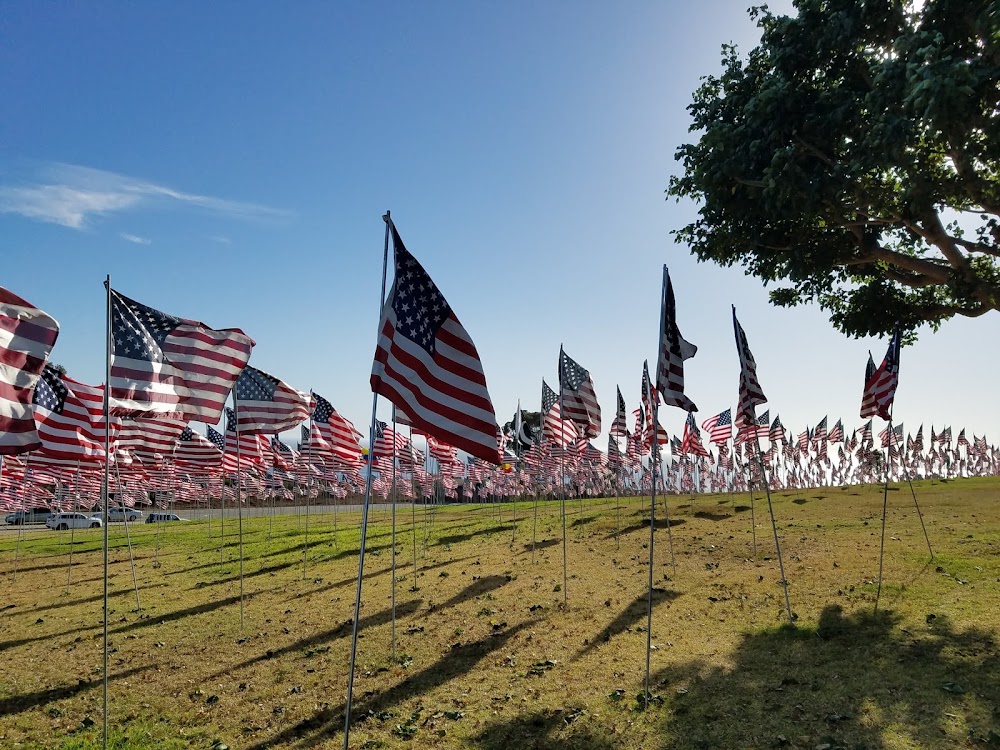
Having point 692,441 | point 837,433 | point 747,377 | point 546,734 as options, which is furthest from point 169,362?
point 837,433

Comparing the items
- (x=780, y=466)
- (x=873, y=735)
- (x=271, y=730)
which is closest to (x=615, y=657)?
(x=873, y=735)

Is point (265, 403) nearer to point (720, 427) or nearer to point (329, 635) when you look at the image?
point (329, 635)

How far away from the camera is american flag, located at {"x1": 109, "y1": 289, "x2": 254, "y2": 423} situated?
1042 cm

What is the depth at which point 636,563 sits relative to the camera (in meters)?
20.2

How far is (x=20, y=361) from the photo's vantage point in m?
8.12

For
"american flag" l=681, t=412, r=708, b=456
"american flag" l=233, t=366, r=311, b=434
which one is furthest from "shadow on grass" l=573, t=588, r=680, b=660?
"american flag" l=681, t=412, r=708, b=456

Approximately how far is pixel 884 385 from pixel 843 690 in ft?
27.8

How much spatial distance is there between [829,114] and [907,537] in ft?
48.1

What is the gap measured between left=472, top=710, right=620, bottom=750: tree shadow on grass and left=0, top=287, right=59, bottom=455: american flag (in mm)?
6873

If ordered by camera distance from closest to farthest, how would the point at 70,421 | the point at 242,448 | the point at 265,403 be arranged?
the point at 265,403
the point at 70,421
the point at 242,448

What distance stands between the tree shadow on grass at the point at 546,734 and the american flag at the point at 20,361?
6873mm

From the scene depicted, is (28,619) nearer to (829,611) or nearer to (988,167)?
(829,611)

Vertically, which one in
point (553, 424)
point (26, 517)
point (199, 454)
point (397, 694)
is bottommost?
point (26, 517)

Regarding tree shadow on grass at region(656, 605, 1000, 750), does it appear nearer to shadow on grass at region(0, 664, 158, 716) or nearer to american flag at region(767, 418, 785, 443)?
shadow on grass at region(0, 664, 158, 716)
